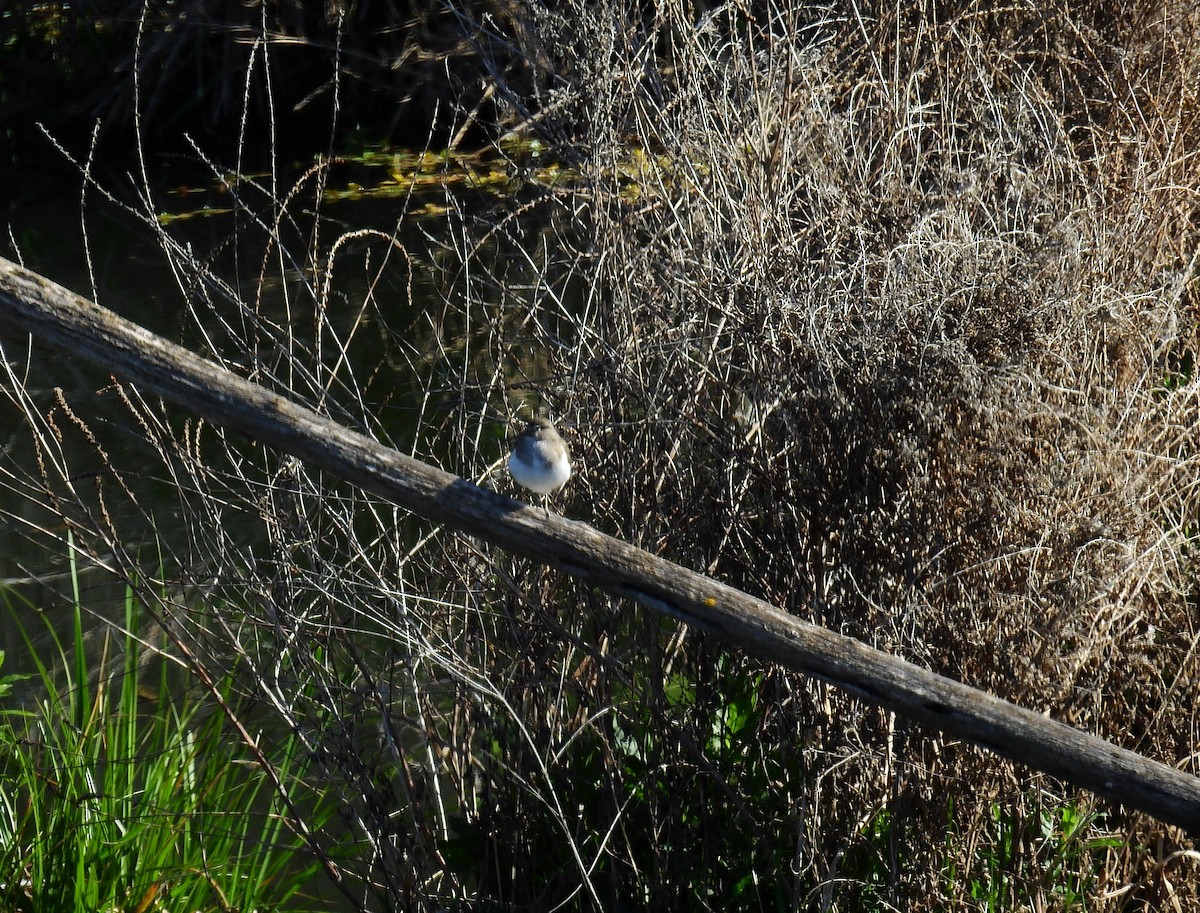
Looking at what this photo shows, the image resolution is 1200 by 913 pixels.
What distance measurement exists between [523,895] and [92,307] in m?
1.93

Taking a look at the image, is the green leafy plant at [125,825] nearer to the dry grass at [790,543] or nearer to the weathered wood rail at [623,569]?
the dry grass at [790,543]

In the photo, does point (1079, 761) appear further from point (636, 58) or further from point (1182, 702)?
point (636, 58)

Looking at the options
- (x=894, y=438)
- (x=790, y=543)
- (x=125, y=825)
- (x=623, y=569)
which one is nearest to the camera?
(x=623, y=569)

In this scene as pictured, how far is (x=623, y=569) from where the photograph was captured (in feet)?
7.33

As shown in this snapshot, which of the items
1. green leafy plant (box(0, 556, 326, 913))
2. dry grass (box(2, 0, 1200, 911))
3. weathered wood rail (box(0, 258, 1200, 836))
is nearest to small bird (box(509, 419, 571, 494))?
dry grass (box(2, 0, 1200, 911))

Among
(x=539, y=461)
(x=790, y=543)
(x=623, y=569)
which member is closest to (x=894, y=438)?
(x=790, y=543)

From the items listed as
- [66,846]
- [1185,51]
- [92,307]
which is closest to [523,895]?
[66,846]

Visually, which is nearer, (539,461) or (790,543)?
(539,461)

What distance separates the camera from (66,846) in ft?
11.5

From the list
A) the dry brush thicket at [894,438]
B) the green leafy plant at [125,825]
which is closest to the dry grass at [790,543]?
the dry brush thicket at [894,438]

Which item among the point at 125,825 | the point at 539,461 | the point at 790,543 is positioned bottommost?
the point at 125,825

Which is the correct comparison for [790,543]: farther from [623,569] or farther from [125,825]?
[125,825]

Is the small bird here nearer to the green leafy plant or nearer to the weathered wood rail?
the weathered wood rail

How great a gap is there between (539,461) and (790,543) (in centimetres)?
63
